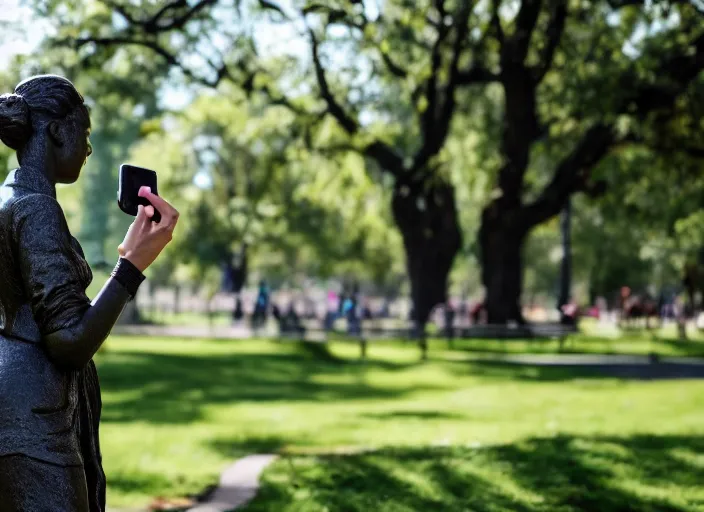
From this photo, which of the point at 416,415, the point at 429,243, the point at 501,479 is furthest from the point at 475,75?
the point at 501,479

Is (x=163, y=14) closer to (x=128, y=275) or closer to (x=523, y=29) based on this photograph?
(x=523, y=29)

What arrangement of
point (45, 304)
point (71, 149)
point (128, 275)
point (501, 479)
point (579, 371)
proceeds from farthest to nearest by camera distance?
point (579, 371), point (501, 479), point (71, 149), point (128, 275), point (45, 304)

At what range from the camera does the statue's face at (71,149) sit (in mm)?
3482

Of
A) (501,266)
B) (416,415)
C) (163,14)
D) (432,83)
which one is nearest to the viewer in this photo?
(416,415)

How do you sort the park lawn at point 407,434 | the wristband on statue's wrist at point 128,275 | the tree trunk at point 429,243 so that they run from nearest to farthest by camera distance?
the wristband on statue's wrist at point 128,275 < the park lawn at point 407,434 < the tree trunk at point 429,243

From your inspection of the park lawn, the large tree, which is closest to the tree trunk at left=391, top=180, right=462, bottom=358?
the large tree

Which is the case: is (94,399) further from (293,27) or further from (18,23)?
(293,27)

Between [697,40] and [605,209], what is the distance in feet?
50.7

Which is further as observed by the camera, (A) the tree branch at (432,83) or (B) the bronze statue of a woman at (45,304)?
(A) the tree branch at (432,83)

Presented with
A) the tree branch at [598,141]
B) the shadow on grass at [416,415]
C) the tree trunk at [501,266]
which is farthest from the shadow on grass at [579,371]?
the tree trunk at [501,266]

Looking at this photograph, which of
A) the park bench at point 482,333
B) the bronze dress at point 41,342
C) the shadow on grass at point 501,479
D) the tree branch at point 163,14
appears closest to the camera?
the bronze dress at point 41,342

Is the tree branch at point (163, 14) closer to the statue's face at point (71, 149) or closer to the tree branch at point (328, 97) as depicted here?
the tree branch at point (328, 97)

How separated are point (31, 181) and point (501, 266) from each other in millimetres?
29783

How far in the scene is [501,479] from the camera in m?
9.94
